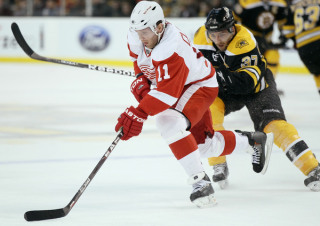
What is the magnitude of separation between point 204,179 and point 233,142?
13.2 inches

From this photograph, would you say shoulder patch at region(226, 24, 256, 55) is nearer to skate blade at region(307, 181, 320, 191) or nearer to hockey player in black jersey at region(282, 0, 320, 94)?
skate blade at region(307, 181, 320, 191)

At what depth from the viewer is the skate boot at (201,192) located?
113 inches

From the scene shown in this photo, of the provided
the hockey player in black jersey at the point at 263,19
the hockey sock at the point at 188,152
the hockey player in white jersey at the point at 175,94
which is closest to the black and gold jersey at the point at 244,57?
the hockey player in white jersey at the point at 175,94

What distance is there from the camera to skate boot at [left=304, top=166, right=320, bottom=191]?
10.4 feet

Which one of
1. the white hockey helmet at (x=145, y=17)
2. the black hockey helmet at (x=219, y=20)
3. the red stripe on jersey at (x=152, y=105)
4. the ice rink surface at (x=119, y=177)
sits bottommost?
the ice rink surface at (x=119, y=177)

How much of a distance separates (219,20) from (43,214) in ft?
4.36

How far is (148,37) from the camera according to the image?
283cm

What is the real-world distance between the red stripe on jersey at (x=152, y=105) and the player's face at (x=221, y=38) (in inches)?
29.1

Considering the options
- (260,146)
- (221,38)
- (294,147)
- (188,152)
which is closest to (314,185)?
(294,147)

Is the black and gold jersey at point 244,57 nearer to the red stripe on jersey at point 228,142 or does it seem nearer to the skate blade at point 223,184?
the red stripe on jersey at point 228,142

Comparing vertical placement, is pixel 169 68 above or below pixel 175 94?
above

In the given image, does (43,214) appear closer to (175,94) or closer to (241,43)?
(175,94)

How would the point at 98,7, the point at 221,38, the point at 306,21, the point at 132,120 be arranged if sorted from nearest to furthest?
the point at 132,120
the point at 221,38
the point at 306,21
the point at 98,7

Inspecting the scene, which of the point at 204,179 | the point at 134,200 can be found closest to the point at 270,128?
the point at 204,179
